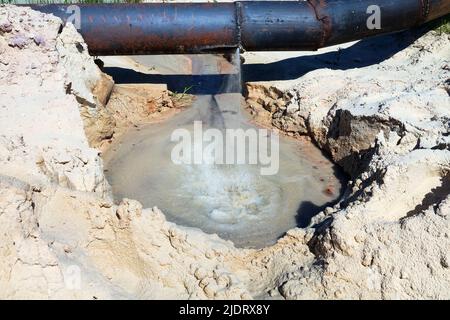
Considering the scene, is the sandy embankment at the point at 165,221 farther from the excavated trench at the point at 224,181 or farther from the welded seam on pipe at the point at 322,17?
the welded seam on pipe at the point at 322,17

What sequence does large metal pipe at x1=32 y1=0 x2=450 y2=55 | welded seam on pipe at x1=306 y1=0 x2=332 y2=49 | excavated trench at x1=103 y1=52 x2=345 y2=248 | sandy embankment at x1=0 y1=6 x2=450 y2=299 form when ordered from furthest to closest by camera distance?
welded seam on pipe at x1=306 y1=0 x2=332 y2=49 < large metal pipe at x1=32 y1=0 x2=450 y2=55 < excavated trench at x1=103 y1=52 x2=345 y2=248 < sandy embankment at x1=0 y1=6 x2=450 y2=299

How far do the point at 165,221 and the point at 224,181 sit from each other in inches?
45.0

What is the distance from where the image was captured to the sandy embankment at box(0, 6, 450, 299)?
2428mm

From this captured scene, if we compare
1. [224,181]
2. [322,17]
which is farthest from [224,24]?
[224,181]

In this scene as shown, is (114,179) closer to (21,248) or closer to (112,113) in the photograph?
(112,113)

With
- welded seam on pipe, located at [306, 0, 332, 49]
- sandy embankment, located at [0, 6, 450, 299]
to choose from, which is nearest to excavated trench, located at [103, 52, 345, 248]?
sandy embankment, located at [0, 6, 450, 299]

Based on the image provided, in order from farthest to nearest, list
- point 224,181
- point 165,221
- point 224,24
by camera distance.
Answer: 1. point 224,24
2. point 224,181
3. point 165,221

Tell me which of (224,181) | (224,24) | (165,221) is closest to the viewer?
(165,221)

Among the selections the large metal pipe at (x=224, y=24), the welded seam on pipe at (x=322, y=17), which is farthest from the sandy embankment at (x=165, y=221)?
the welded seam on pipe at (x=322, y=17)

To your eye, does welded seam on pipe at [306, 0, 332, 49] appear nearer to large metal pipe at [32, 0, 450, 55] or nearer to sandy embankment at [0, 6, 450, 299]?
large metal pipe at [32, 0, 450, 55]

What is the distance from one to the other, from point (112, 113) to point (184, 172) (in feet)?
3.67

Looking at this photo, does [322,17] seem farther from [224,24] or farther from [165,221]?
[165,221]

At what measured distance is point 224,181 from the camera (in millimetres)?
4086

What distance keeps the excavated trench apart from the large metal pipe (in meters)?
0.54
